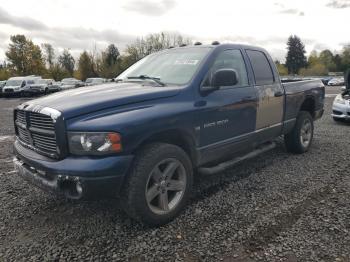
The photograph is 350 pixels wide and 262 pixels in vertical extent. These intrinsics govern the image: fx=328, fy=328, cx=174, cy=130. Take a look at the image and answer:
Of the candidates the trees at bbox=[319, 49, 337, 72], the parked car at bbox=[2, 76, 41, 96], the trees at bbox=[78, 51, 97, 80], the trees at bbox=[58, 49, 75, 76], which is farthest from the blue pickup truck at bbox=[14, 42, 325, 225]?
the trees at bbox=[319, 49, 337, 72]

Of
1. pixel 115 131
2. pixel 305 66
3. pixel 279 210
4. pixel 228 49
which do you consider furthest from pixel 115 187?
pixel 305 66

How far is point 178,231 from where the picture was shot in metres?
3.17

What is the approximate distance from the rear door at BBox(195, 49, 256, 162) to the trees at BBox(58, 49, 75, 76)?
72.1 m

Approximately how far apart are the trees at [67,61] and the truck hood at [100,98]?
7244cm

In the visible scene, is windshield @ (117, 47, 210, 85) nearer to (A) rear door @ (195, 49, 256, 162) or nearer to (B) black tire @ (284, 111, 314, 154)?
(A) rear door @ (195, 49, 256, 162)

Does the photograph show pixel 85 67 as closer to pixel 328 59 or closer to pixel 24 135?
pixel 24 135

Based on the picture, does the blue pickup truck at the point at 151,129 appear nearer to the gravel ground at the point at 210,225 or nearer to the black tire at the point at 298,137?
the gravel ground at the point at 210,225

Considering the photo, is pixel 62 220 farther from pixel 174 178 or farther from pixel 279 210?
pixel 279 210

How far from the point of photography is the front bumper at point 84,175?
275 centimetres

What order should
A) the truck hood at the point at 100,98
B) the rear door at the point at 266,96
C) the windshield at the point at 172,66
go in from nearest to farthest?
1. the truck hood at the point at 100,98
2. the windshield at the point at 172,66
3. the rear door at the point at 266,96

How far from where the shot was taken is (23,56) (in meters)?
54.3

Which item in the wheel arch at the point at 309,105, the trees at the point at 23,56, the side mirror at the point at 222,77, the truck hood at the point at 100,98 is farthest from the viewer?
the trees at the point at 23,56

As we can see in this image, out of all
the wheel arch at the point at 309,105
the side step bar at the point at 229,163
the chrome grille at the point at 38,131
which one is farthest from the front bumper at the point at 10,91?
the side step bar at the point at 229,163

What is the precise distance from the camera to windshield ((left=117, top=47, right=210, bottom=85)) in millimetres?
3805
